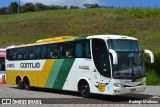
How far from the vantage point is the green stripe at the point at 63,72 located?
64.2 feet

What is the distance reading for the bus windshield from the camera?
54.0ft

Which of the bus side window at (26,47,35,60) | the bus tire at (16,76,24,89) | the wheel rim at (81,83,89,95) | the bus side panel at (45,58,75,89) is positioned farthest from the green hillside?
the wheel rim at (81,83,89,95)

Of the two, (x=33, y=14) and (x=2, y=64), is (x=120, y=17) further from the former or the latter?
(x=2, y=64)

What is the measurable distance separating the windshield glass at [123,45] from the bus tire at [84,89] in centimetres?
254

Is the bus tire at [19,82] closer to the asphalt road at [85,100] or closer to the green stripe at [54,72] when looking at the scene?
the green stripe at [54,72]

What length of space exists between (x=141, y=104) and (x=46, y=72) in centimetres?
818

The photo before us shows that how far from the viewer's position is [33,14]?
8481 centimetres

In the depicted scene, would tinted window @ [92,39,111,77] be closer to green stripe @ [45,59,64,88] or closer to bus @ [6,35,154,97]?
bus @ [6,35,154,97]

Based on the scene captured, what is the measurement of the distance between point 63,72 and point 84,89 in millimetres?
2286

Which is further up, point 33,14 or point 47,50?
point 33,14

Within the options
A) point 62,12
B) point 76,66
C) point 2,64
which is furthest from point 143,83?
point 62,12

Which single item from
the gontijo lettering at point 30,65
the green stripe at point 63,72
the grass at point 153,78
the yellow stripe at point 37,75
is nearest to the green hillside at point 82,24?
the grass at point 153,78

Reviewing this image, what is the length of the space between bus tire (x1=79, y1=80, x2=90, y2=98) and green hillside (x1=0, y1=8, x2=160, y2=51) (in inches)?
1476

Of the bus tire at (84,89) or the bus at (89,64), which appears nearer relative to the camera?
the bus at (89,64)
